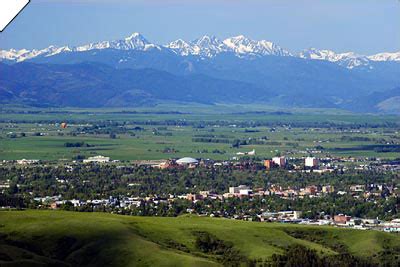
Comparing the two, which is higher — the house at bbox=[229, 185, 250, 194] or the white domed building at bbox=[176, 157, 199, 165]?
the white domed building at bbox=[176, 157, 199, 165]

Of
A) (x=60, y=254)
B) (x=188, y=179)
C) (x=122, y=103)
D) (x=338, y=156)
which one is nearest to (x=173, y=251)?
(x=60, y=254)

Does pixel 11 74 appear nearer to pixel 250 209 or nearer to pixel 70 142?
pixel 70 142

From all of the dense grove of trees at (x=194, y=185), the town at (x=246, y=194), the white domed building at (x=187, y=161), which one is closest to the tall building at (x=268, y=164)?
the town at (x=246, y=194)

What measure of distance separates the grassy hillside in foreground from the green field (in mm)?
41553

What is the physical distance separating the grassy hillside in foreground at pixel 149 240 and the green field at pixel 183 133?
41553 millimetres

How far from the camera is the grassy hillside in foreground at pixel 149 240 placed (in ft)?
76.7

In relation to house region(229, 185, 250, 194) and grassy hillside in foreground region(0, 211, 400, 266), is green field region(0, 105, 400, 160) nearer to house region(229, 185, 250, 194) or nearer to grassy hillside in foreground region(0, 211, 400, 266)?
house region(229, 185, 250, 194)

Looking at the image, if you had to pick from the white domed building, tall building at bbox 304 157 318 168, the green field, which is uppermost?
A: the green field

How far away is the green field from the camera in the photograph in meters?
76.8

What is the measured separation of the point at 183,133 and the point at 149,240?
7178 cm

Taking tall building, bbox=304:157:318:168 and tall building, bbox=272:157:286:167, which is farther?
tall building, bbox=304:157:318:168

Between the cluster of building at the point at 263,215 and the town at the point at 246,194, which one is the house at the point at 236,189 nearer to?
the town at the point at 246,194

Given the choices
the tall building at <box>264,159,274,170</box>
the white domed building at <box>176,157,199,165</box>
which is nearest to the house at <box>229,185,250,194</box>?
the tall building at <box>264,159,274,170</box>

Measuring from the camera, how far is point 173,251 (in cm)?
2516
